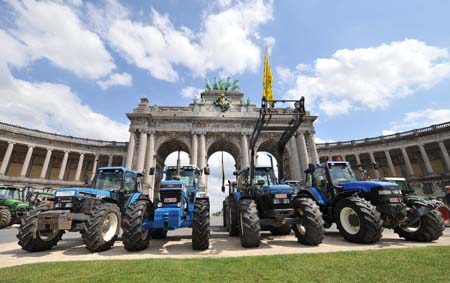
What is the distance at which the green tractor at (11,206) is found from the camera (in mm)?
13906

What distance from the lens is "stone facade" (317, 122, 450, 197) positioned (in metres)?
34.4

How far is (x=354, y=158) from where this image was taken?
42.6 meters

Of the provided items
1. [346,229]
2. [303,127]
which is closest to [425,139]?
[303,127]

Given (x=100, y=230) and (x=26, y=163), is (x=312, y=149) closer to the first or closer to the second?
(x=100, y=230)

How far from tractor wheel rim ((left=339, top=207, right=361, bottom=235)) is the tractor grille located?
5.61 m

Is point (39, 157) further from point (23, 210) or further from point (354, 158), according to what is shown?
point (354, 158)

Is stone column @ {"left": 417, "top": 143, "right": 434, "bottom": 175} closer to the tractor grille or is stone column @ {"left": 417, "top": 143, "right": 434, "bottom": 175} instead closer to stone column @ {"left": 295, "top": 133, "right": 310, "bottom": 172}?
stone column @ {"left": 295, "top": 133, "right": 310, "bottom": 172}

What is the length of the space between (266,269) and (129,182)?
7490 millimetres

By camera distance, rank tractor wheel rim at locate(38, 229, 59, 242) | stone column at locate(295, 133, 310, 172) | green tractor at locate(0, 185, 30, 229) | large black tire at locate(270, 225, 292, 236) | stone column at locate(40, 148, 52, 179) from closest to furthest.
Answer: tractor wheel rim at locate(38, 229, 59, 242), large black tire at locate(270, 225, 292, 236), green tractor at locate(0, 185, 30, 229), stone column at locate(295, 133, 310, 172), stone column at locate(40, 148, 52, 179)

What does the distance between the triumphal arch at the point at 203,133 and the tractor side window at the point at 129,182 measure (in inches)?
941

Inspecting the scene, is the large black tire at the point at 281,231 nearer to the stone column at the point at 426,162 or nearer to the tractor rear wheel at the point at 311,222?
the tractor rear wheel at the point at 311,222

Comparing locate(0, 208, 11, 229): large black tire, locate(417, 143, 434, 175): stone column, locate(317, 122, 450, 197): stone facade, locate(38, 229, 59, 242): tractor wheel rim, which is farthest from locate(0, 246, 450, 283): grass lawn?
locate(417, 143, 434, 175): stone column

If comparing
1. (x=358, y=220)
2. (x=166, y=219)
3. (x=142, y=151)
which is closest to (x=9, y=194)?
(x=142, y=151)

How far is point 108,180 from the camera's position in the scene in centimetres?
909
